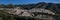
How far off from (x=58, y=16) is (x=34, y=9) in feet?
6.08

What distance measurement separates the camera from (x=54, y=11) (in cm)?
1357

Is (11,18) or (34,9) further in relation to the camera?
(34,9)

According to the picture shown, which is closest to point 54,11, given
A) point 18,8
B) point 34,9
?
point 34,9

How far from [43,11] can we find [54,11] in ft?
3.99

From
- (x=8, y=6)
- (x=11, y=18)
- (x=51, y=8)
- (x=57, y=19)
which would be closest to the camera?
(x=11, y=18)

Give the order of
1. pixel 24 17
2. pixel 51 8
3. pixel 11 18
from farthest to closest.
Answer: pixel 51 8
pixel 24 17
pixel 11 18

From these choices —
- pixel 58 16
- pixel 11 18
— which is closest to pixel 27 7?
pixel 58 16

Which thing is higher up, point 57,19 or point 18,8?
point 18,8

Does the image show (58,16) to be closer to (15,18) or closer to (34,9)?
(34,9)

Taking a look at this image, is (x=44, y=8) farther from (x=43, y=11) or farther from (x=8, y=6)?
(x=8, y=6)

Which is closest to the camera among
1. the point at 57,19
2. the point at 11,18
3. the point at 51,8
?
the point at 11,18

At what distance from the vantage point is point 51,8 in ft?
46.2

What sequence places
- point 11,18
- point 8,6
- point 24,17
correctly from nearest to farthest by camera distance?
point 11,18, point 24,17, point 8,6

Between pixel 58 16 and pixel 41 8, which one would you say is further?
pixel 41 8
